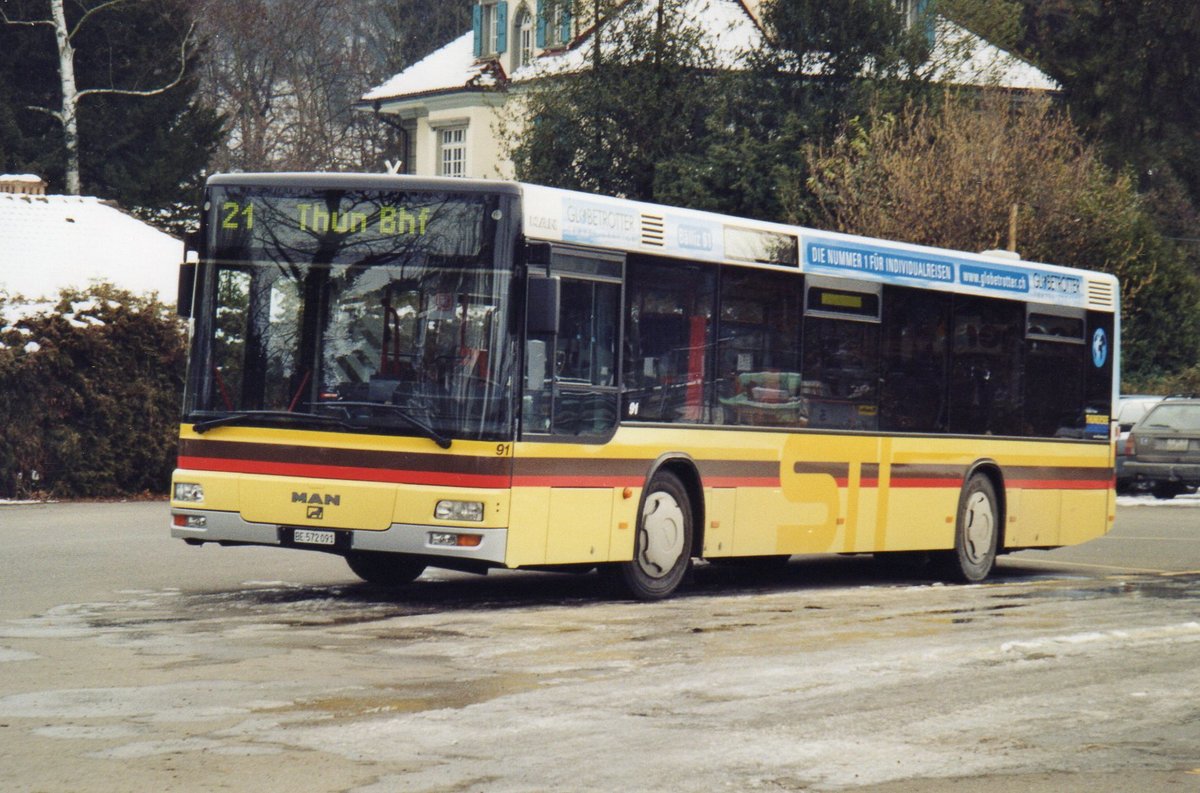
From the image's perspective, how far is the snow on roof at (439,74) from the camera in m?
62.9

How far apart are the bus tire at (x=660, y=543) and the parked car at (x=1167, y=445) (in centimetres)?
1907

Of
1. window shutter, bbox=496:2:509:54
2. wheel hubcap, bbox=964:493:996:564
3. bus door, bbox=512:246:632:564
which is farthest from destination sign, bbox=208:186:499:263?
window shutter, bbox=496:2:509:54

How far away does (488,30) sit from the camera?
62.0m

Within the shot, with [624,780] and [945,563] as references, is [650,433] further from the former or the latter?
[624,780]

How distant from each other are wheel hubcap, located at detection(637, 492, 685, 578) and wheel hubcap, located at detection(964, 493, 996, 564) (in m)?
4.07

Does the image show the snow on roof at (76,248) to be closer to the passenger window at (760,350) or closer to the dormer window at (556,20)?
the passenger window at (760,350)

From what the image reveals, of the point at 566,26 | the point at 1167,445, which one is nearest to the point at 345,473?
the point at 1167,445

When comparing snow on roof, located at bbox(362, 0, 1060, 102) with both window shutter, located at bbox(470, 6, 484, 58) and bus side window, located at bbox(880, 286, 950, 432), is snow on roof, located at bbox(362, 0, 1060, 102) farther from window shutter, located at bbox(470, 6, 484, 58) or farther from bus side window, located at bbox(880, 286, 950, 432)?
bus side window, located at bbox(880, 286, 950, 432)

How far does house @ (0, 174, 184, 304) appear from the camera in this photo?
1088 inches

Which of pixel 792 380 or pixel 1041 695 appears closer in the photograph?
pixel 1041 695

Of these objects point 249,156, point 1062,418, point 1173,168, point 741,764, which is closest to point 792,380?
point 1062,418

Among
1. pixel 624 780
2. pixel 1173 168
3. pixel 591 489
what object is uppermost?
pixel 1173 168

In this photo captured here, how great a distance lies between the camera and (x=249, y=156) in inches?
2571

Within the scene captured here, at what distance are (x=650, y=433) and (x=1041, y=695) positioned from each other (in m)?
4.64
